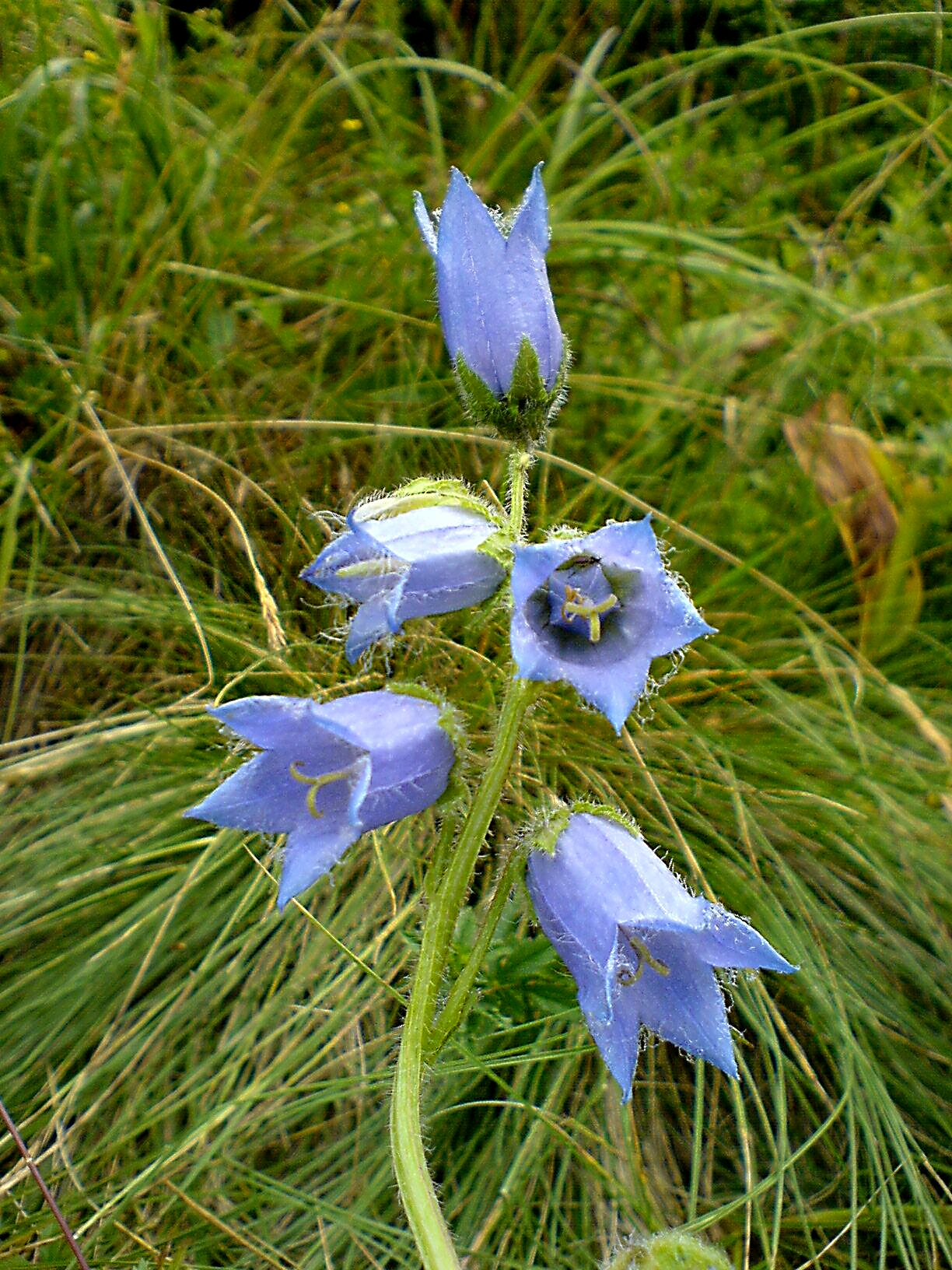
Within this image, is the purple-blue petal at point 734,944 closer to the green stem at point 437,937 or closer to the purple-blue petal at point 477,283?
the green stem at point 437,937

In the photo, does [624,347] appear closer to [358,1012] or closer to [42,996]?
[358,1012]

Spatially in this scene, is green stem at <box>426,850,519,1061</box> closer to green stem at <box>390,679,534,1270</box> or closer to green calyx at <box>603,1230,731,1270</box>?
green stem at <box>390,679,534,1270</box>

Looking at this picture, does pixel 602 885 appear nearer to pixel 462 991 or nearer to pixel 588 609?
pixel 462 991

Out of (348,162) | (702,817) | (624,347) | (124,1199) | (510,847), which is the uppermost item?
(348,162)

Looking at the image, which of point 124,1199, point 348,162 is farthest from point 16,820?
point 348,162

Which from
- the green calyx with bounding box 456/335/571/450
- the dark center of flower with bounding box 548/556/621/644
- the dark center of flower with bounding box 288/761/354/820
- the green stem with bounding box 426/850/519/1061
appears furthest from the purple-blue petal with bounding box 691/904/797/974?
the green calyx with bounding box 456/335/571/450

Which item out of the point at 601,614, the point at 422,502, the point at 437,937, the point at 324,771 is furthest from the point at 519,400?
the point at 437,937

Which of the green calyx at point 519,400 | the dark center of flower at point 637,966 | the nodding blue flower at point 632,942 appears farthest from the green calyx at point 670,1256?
the green calyx at point 519,400
